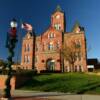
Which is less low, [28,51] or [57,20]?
[57,20]

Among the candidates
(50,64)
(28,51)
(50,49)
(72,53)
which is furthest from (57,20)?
(72,53)

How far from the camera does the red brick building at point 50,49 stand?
5881 centimetres

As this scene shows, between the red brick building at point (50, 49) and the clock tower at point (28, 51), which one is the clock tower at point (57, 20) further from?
the clock tower at point (28, 51)

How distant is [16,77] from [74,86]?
325 inches

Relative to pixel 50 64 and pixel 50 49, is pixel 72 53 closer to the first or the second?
pixel 50 64

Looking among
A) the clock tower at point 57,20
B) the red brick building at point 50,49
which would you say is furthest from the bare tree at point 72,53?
the clock tower at point 57,20

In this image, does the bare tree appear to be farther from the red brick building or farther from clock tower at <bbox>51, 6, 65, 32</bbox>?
clock tower at <bbox>51, 6, 65, 32</bbox>

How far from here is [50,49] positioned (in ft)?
205

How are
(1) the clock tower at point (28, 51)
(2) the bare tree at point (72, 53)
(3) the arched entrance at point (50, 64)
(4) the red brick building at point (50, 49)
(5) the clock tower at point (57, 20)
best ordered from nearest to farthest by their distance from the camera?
(2) the bare tree at point (72, 53) → (4) the red brick building at point (50, 49) → (3) the arched entrance at point (50, 64) → (1) the clock tower at point (28, 51) → (5) the clock tower at point (57, 20)

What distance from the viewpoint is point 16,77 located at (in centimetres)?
3011

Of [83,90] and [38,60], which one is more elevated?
[38,60]

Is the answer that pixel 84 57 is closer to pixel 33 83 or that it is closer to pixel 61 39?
pixel 61 39

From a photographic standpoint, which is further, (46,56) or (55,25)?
(55,25)

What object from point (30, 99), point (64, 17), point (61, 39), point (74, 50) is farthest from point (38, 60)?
point (30, 99)
